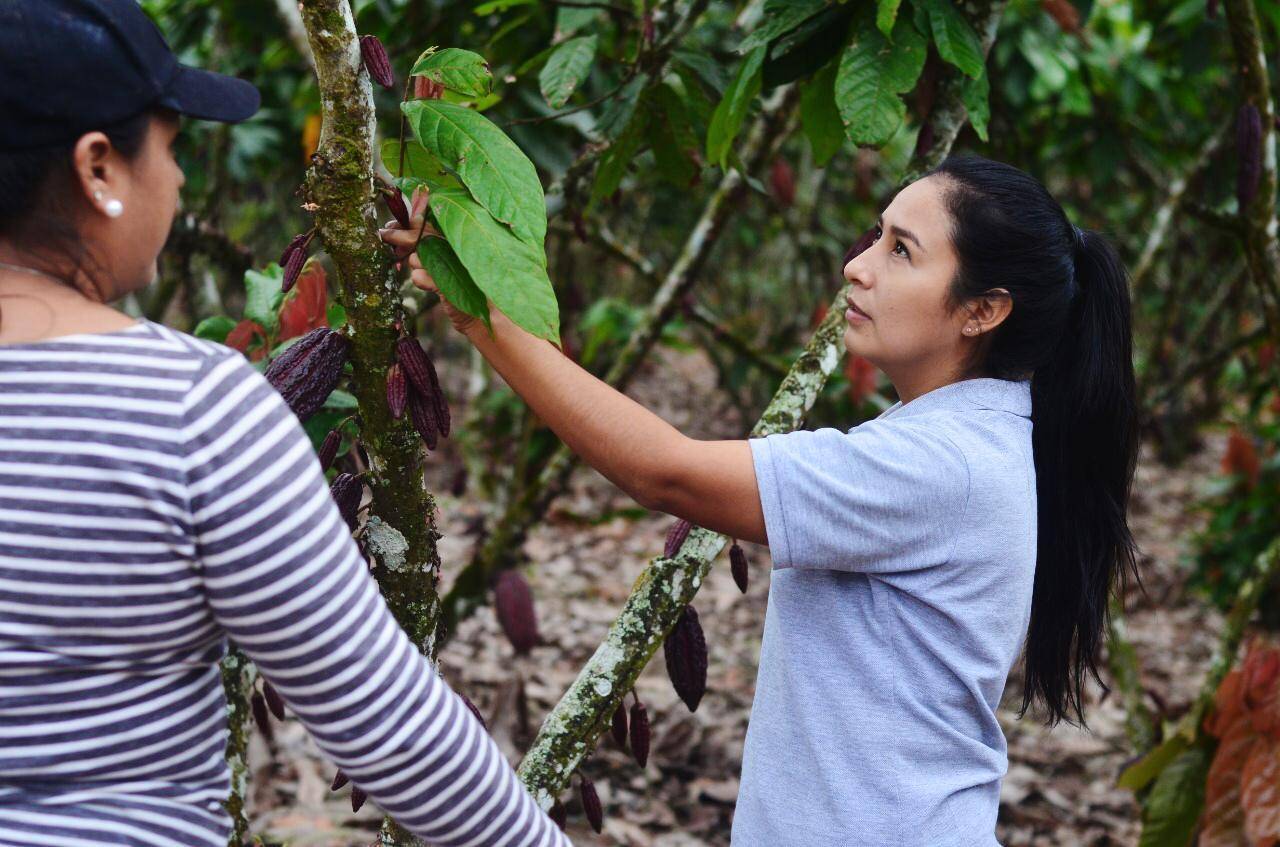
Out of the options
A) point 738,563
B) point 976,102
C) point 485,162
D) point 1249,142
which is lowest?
point 738,563

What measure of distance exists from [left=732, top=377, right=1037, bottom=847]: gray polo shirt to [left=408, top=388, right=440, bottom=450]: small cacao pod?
39 centimetres

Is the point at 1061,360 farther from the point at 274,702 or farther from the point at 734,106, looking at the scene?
the point at 274,702

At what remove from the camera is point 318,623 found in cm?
93

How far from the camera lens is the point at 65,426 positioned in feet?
2.86

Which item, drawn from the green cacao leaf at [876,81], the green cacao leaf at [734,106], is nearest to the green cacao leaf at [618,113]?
the green cacao leaf at [734,106]

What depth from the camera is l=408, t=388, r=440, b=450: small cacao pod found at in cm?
139

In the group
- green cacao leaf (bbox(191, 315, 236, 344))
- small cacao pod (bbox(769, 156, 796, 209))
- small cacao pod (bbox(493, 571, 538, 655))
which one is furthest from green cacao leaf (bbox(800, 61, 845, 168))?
small cacao pod (bbox(769, 156, 796, 209))

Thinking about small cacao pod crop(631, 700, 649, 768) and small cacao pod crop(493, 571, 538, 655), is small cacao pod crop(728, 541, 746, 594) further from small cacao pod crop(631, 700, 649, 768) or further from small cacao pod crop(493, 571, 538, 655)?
small cacao pod crop(493, 571, 538, 655)

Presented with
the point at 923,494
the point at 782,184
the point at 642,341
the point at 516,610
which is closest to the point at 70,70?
the point at 923,494

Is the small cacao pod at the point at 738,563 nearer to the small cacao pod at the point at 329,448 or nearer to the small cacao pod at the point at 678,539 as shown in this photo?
the small cacao pod at the point at 678,539

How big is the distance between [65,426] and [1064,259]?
46.7 inches

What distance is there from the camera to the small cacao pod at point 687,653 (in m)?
1.94

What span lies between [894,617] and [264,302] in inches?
46.6

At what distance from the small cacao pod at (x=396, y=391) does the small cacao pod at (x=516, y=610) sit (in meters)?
1.92
